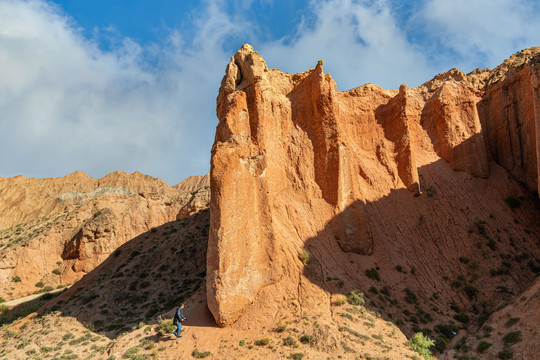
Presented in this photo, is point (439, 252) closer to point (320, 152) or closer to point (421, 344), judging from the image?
point (421, 344)

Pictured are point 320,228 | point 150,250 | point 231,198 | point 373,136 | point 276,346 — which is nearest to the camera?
point 276,346

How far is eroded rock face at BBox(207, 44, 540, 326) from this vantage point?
17938 mm

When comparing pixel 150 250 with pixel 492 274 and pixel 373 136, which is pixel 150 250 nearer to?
pixel 373 136

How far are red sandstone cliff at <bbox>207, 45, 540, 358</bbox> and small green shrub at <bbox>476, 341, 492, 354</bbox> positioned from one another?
2.83 metres

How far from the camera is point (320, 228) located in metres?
20.4

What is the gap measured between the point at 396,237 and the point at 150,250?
764 inches

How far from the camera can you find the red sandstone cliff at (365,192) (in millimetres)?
17812

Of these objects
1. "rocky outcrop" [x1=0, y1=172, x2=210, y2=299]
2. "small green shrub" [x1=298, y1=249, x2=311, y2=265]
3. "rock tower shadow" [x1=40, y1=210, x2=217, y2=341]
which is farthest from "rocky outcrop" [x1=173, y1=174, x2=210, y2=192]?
"small green shrub" [x1=298, y1=249, x2=311, y2=265]

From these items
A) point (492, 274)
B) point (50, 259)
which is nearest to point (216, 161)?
point (492, 274)

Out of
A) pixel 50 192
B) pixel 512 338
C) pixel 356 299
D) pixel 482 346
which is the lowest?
pixel 482 346

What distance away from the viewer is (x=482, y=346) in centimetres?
1488

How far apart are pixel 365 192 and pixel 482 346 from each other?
11.3m

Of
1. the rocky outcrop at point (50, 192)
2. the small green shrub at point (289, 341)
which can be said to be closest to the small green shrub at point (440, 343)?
the small green shrub at point (289, 341)

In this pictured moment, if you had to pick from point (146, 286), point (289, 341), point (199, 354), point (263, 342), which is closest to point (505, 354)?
point (289, 341)
